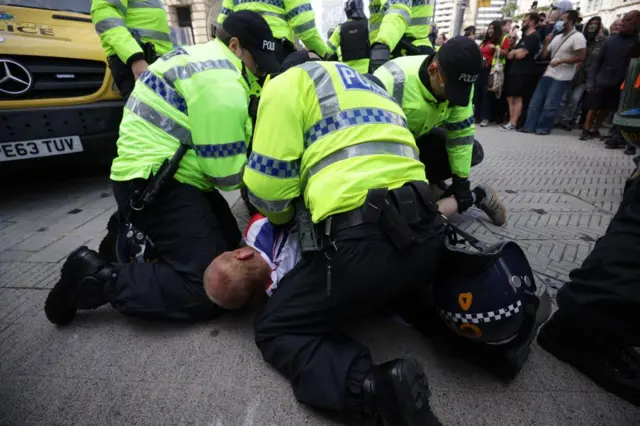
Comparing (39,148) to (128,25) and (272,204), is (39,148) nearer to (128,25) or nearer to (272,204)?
(128,25)

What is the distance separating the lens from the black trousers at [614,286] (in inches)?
48.7

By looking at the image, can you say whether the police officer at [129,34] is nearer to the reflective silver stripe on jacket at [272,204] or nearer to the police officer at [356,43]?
the police officer at [356,43]

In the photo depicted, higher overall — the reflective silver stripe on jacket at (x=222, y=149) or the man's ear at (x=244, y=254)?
the reflective silver stripe on jacket at (x=222, y=149)

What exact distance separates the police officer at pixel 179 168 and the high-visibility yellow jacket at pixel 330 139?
1.04 feet

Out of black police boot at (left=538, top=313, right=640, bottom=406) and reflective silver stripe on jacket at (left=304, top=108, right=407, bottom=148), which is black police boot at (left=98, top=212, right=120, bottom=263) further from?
black police boot at (left=538, top=313, right=640, bottom=406)

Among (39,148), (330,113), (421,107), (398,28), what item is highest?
(398,28)

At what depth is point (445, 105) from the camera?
2.20m

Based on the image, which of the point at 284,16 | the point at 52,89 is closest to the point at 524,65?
the point at 284,16

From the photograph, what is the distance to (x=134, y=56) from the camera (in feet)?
8.82

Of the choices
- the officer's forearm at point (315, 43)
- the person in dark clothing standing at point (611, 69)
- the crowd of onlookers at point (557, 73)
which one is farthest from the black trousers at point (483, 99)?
the officer's forearm at point (315, 43)

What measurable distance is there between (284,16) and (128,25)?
53.1 inches

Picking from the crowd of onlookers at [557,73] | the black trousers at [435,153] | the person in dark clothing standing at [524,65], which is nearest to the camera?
the black trousers at [435,153]

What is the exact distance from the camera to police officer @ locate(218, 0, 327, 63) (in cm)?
281

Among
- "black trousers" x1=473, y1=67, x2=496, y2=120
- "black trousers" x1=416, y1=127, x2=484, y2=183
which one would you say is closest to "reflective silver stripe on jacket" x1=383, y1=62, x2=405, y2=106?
"black trousers" x1=416, y1=127, x2=484, y2=183
